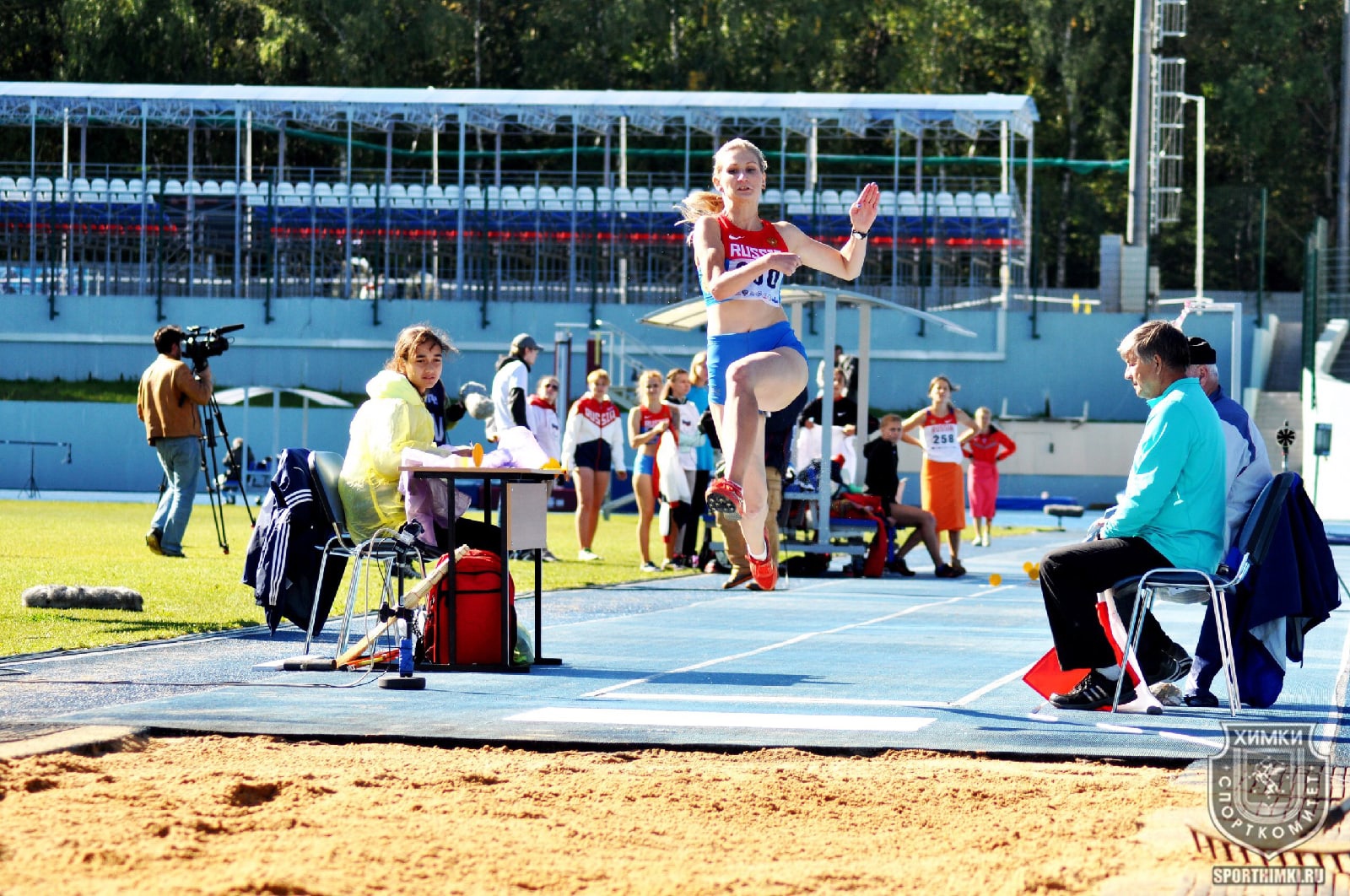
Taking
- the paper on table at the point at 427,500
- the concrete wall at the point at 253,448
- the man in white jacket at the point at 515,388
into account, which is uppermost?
the man in white jacket at the point at 515,388

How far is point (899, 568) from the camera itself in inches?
594

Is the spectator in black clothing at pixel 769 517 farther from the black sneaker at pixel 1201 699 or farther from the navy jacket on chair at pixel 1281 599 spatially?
the navy jacket on chair at pixel 1281 599

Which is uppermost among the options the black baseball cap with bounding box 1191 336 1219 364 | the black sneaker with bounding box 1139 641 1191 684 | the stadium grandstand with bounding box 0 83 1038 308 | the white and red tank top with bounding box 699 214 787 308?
the stadium grandstand with bounding box 0 83 1038 308

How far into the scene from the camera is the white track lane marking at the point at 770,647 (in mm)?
7164

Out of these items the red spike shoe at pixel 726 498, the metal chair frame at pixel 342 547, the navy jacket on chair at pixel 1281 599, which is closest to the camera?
the navy jacket on chair at pixel 1281 599

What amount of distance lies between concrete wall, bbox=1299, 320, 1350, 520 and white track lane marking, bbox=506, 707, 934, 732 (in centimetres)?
1907

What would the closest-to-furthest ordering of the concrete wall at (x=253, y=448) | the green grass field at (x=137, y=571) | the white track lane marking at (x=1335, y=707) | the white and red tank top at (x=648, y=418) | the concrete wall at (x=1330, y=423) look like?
the white track lane marking at (x=1335, y=707), the green grass field at (x=137, y=571), the white and red tank top at (x=648, y=418), the concrete wall at (x=1330, y=423), the concrete wall at (x=253, y=448)

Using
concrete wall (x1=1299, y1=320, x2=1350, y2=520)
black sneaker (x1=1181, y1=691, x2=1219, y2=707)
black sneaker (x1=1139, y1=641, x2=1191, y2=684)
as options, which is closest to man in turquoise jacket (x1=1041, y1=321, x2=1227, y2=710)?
black sneaker (x1=1139, y1=641, x2=1191, y2=684)

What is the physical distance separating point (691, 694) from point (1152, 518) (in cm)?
189

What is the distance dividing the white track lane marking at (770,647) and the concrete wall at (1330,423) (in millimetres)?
13894

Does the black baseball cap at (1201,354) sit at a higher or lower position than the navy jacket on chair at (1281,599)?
higher

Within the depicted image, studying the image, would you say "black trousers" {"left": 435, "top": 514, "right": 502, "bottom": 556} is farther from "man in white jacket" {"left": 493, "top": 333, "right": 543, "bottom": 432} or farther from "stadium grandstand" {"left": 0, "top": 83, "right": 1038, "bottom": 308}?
"stadium grandstand" {"left": 0, "top": 83, "right": 1038, "bottom": 308}

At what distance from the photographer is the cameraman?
12.9 meters

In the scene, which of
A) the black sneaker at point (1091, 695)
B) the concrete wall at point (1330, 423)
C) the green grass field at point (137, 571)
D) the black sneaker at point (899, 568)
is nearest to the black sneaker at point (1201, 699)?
the black sneaker at point (1091, 695)
